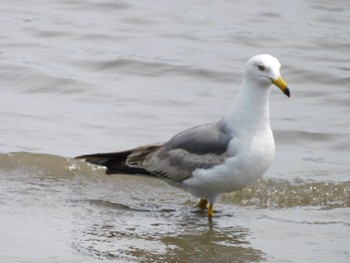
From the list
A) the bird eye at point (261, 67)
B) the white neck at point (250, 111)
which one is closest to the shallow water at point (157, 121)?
the white neck at point (250, 111)

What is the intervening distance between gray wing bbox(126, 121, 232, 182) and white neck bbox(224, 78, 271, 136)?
0.37 feet

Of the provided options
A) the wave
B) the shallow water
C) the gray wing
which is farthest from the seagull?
the wave

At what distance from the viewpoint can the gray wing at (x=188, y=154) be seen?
28.2 feet

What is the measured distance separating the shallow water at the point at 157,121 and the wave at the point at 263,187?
0.04 ft

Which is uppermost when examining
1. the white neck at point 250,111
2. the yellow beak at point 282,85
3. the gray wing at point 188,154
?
the yellow beak at point 282,85

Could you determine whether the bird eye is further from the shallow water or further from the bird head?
the shallow water

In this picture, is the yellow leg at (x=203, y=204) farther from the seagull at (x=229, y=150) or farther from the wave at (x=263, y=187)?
the wave at (x=263, y=187)

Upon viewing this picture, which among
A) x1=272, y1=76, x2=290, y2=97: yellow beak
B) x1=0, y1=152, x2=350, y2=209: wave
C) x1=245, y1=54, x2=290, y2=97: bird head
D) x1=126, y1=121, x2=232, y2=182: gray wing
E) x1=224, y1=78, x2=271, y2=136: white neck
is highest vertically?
x1=245, y1=54, x2=290, y2=97: bird head

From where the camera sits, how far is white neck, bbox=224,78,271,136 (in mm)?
8602

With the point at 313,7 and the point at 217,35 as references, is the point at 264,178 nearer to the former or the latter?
the point at 217,35

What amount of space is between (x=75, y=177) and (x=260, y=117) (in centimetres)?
228

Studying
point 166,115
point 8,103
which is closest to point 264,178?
point 166,115

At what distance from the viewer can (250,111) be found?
28.4ft

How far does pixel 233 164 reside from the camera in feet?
27.7
